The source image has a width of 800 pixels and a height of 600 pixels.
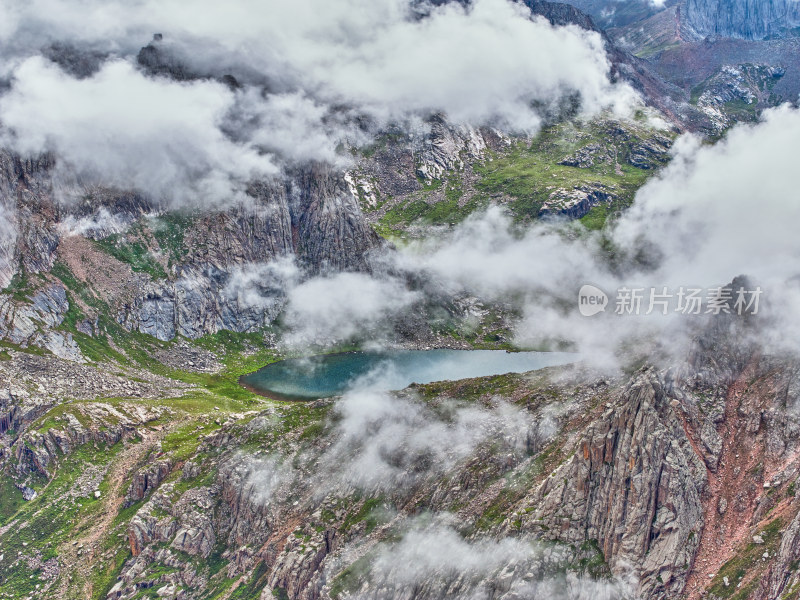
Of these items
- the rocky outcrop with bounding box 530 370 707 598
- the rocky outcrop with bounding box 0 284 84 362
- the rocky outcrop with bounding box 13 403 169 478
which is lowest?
the rocky outcrop with bounding box 13 403 169 478

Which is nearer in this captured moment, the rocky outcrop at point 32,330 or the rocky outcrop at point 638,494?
the rocky outcrop at point 638,494

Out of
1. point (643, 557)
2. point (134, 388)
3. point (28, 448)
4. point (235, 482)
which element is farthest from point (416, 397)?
point (134, 388)

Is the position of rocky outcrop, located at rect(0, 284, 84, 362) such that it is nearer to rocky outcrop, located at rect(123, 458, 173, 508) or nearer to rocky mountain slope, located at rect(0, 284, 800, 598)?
rocky mountain slope, located at rect(0, 284, 800, 598)

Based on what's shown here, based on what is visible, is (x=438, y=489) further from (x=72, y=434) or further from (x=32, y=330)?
(x=32, y=330)

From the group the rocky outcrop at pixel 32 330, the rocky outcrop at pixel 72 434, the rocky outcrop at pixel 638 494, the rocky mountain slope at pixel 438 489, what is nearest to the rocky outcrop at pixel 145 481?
the rocky mountain slope at pixel 438 489

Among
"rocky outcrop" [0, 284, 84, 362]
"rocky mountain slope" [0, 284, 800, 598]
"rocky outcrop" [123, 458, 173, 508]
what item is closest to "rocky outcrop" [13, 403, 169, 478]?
"rocky mountain slope" [0, 284, 800, 598]

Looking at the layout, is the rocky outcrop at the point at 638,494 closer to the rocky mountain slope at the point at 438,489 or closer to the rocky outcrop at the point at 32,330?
the rocky mountain slope at the point at 438,489

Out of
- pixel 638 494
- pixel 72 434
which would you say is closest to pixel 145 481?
pixel 72 434

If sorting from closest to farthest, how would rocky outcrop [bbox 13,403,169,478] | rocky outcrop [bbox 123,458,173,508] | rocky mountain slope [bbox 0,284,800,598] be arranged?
rocky mountain slope [bbox 0,284,800,598] < rocky outcrop [bbox 123,458,173,508] < rocky outcrop [bbox 13,403,169,478]

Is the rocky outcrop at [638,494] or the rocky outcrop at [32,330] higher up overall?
the rocky outcrop at [638,494]

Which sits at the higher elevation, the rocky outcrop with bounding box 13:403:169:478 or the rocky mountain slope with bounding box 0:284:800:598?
the rocky mountain slope with bounding box 0:284:800:598

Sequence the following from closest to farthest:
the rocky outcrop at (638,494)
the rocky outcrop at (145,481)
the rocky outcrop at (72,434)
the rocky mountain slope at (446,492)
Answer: the rocky outcrop at (638,494), the rocky mountain slope at (446,492), the rocky outcrop at (145,481), the rocky outcrop at (72,434)
